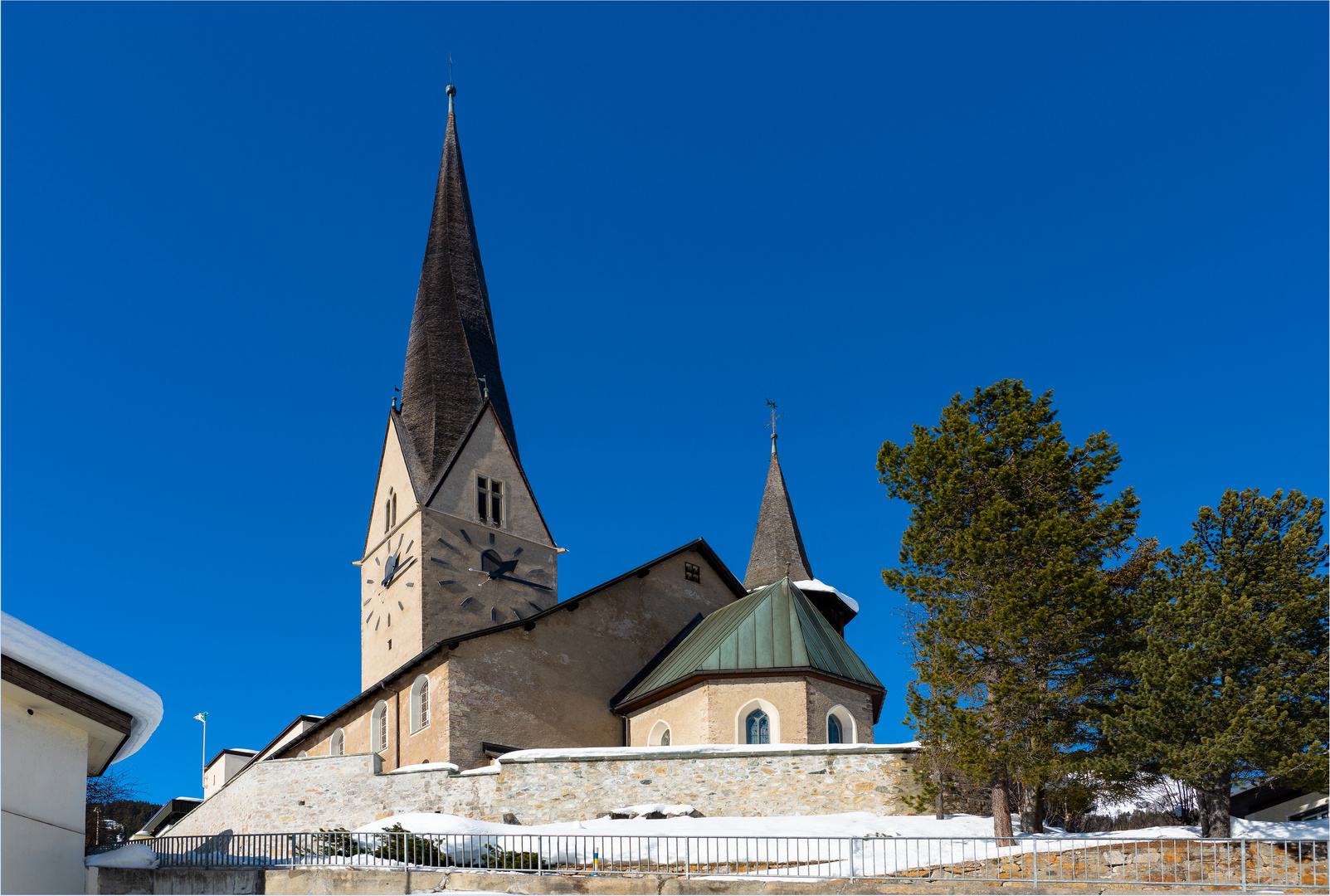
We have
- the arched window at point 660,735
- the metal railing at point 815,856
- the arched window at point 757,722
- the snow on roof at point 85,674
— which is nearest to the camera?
the snow on roof at point 85,674

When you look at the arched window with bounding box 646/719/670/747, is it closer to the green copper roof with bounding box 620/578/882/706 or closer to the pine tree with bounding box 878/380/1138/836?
the green copper roof with bounding box 620/578/882/706

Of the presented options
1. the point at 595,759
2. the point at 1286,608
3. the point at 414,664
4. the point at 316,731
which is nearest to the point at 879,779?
the point at 595,759

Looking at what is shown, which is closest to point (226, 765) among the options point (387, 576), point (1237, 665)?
point (387, 576)

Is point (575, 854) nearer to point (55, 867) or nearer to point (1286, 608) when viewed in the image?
point (55, 867)

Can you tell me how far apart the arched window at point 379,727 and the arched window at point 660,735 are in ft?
28.1

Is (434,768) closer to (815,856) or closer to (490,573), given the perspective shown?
(815,856)

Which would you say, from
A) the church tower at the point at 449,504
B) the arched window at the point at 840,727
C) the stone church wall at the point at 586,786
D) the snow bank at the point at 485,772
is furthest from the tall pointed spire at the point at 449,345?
the arched window at the point at 840,727

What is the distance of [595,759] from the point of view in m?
27.7

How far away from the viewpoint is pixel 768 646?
31906 millimetres

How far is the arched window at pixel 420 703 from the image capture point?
34.6 m

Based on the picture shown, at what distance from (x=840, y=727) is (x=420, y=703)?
489 inches

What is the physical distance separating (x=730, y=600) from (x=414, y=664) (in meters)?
12.4

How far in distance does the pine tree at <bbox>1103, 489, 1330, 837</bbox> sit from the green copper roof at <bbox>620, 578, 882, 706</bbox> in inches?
390

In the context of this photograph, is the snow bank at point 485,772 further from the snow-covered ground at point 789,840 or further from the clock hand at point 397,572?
the clock hand at point 397,572
